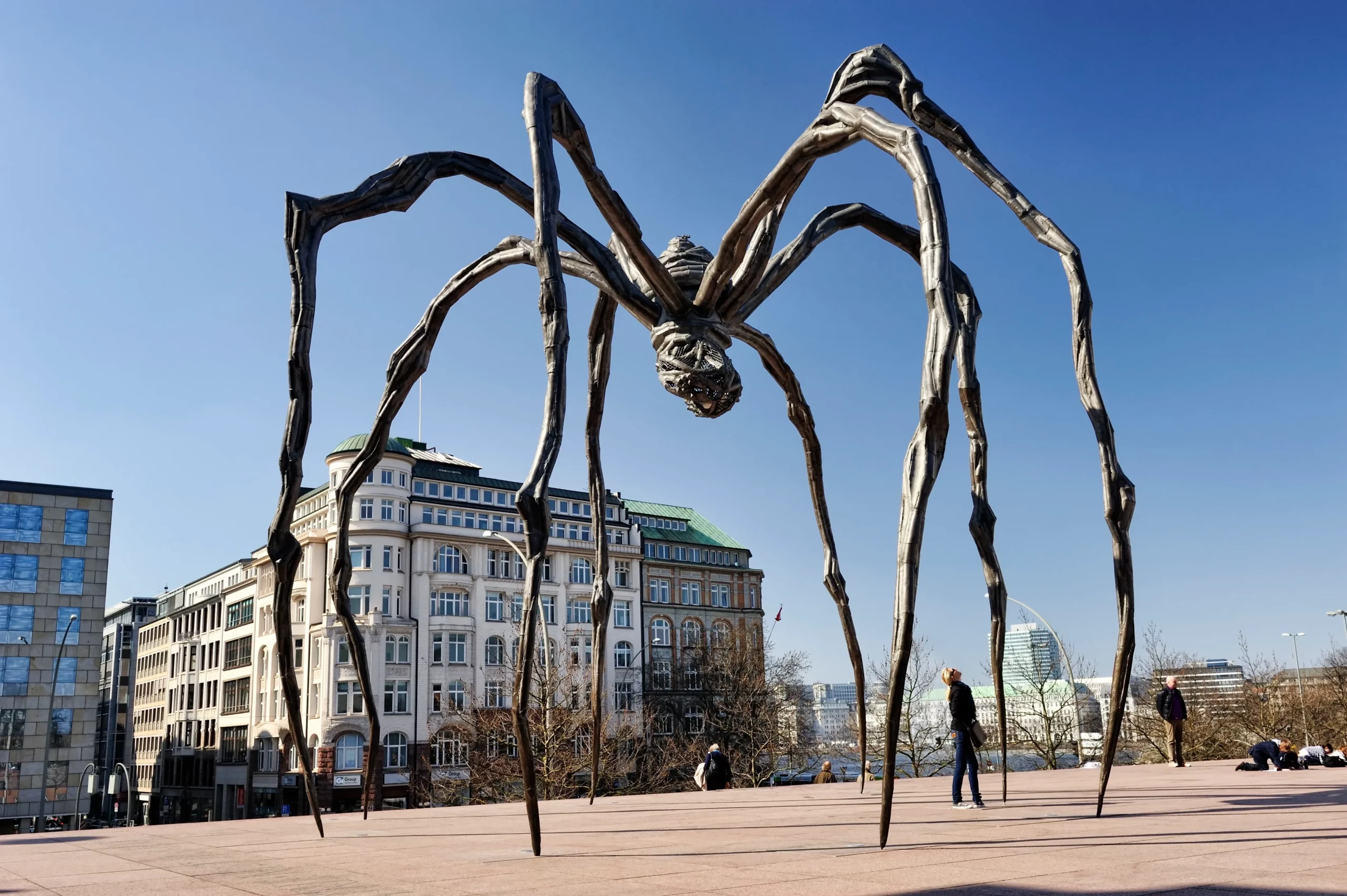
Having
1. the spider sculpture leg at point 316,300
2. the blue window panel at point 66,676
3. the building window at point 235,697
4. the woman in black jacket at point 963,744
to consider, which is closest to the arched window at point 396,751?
the building window at point 235,697

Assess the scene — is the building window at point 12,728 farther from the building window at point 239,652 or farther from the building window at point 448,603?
the building window at point 448,603

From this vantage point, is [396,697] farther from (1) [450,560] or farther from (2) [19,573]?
(2) [19,573]

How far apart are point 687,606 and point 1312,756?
56.2 metres

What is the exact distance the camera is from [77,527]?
51.6m

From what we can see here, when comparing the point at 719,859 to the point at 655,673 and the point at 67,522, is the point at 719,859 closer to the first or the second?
the point at 67,522

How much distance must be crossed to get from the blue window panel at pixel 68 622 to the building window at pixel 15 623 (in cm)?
118

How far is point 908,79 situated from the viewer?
242 inches

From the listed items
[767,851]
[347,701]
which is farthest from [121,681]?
[767,851]

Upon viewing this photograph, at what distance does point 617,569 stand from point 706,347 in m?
59.8

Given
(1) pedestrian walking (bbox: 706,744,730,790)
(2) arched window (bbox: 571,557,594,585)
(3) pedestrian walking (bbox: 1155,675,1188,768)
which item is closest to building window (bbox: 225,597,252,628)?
(2) arched window (bbox: 571,557,594,585)

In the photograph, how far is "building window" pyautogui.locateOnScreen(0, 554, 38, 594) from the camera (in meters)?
49.7

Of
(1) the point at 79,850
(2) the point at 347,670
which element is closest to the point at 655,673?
(2) the point at 347,670

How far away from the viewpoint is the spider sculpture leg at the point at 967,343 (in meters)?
5.85

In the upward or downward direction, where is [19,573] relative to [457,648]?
upward
